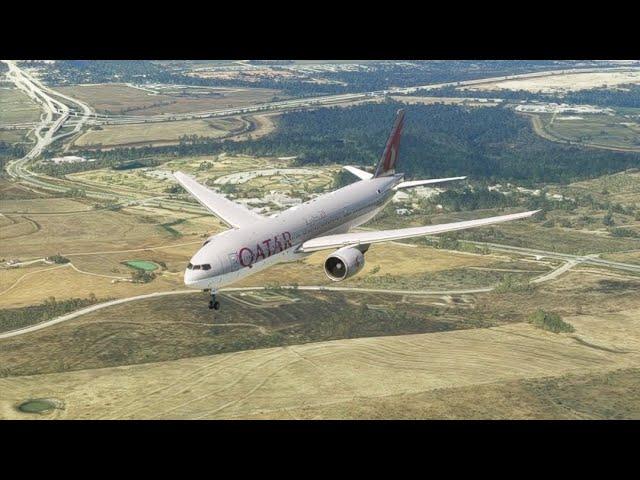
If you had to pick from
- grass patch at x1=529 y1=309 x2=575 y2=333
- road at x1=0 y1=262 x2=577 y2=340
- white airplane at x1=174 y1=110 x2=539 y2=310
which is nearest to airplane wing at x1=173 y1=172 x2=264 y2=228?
white airplane at x1=174 y1=110 x2=539 y2=310

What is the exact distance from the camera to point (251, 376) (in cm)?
10931

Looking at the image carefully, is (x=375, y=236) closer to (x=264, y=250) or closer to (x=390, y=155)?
(x=264, y=250)

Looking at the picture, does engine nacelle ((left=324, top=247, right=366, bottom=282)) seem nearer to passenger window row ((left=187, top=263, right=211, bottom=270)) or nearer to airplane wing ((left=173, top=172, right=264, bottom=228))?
airplane wing ((left=173, top=172, right=264, bottom=228))

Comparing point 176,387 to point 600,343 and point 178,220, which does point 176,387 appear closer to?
point 600,343

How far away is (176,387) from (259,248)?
875 inches

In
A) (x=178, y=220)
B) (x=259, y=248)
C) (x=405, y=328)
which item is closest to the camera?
(x=259, y=248)

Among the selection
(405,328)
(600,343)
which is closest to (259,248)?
(405,328)

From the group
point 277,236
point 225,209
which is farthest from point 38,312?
point 277,236

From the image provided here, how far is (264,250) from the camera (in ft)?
320

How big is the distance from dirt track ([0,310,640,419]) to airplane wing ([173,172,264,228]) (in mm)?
18577

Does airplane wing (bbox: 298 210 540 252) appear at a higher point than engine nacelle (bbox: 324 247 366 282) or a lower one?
higher

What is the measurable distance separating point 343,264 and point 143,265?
61061 millimetres

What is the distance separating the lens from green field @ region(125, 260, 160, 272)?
15088 cm

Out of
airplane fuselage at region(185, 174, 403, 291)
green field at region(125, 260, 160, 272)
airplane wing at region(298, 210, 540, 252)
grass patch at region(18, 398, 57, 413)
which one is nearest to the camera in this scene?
airplane fuselage at region(185, 174, 403, 291)
